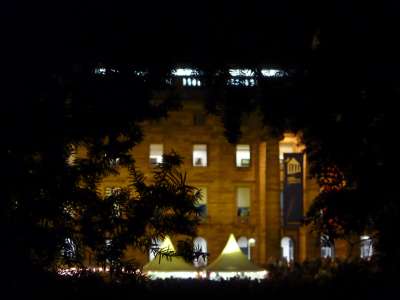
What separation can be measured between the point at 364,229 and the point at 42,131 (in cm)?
478

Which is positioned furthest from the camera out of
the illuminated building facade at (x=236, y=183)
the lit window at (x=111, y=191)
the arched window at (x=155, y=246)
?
the illuminated building facade at (x=236, y=183)

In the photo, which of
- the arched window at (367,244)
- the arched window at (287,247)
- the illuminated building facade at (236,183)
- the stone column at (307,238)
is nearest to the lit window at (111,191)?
the arched window at (367,244)

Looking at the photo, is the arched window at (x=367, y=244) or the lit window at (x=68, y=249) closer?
the lit window at (x=68, y=249)

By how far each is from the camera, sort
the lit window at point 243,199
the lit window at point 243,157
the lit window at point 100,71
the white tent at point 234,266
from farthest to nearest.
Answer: the lit window at point 243,199, the lit window at point 243,157, the white tent at point 234,266, the lit window at point 100,71

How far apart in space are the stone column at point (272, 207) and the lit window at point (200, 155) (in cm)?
422

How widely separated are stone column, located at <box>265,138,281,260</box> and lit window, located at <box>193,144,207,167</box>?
166 inches

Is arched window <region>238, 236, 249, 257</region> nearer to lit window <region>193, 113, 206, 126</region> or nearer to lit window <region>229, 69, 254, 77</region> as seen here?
lit window <region>193, 113, 206, 126</region>

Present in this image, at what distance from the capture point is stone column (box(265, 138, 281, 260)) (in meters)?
53.4

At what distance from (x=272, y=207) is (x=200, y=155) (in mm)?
5902

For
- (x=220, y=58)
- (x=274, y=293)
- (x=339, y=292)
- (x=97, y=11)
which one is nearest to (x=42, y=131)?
(x=97, y=11)

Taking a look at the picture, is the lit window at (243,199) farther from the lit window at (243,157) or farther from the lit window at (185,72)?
the lit window at (185,72)

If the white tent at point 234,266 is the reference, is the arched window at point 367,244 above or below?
below

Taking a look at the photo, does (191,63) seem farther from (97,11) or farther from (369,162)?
(369,162)

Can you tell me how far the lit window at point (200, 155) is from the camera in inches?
2139
